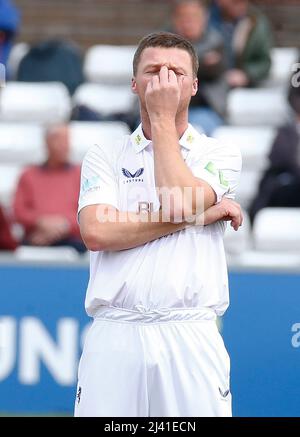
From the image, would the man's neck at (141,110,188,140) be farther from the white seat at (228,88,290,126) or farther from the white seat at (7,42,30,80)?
the white seat at (7,42,30,80)

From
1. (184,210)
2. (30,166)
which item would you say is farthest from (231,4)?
(184,210)

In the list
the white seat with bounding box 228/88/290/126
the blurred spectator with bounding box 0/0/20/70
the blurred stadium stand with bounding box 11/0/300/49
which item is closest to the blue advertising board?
the white seat with bounding box 228/88/290/126

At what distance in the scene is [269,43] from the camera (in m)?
9.69

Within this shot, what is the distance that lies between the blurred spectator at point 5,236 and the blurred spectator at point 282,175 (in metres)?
1.74

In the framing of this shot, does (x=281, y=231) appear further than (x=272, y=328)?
Yes

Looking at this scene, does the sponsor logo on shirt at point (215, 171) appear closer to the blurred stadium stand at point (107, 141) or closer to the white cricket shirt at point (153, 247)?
the white cricket shirt at point (153, 247)

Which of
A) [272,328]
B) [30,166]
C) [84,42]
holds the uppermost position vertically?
[84,42]

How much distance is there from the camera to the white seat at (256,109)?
31.3 ft

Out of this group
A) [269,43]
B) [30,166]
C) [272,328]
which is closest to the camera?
[272,328]

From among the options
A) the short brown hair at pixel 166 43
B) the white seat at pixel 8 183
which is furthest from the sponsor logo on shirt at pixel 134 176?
the white seat at pixel 8 183
